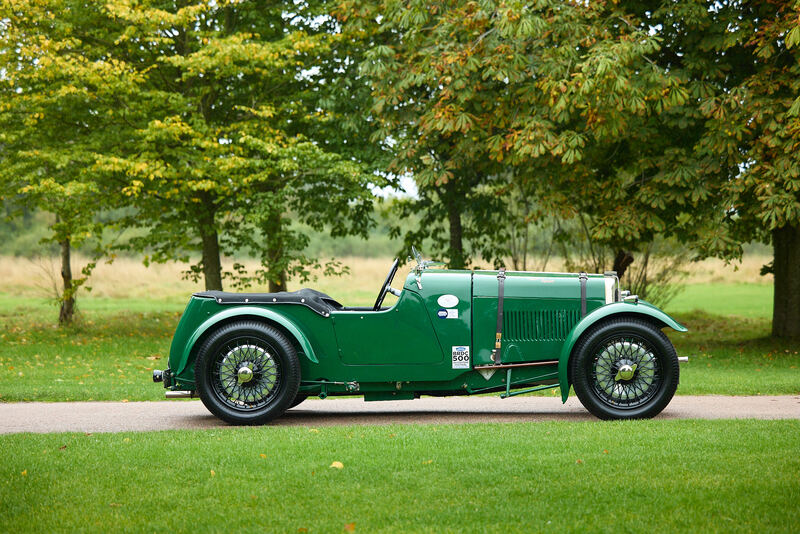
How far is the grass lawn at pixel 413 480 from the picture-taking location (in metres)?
4.80

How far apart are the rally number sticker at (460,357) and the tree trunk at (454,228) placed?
10959 mm

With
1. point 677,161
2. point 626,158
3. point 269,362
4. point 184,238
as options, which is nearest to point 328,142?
point 184,238

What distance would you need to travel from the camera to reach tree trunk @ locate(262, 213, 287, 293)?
17938 millimetres

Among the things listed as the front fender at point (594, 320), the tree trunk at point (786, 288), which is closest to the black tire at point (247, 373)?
the front fender at point (594, 320)

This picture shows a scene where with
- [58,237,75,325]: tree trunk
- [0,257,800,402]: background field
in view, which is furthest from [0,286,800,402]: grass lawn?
[58,237,75,325]: tree trunk

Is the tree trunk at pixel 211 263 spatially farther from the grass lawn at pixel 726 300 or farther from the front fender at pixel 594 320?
the front fender at pixel 594 320

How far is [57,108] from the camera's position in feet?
59.1

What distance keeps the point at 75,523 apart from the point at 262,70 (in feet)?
43.8

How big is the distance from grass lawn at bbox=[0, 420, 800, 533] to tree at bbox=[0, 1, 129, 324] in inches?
416

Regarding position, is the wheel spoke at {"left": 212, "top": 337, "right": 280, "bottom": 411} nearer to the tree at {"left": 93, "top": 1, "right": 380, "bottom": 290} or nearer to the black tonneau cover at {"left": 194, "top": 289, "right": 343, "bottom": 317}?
the black tonneau cover at {"left": 194, "top": 289, "right": 343, "bottom": 317}

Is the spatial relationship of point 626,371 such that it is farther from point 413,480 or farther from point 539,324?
point 413,480

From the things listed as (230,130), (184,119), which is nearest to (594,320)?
(230,130)

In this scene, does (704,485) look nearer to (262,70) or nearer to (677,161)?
(677,161)

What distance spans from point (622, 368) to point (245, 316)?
10.7 feet
